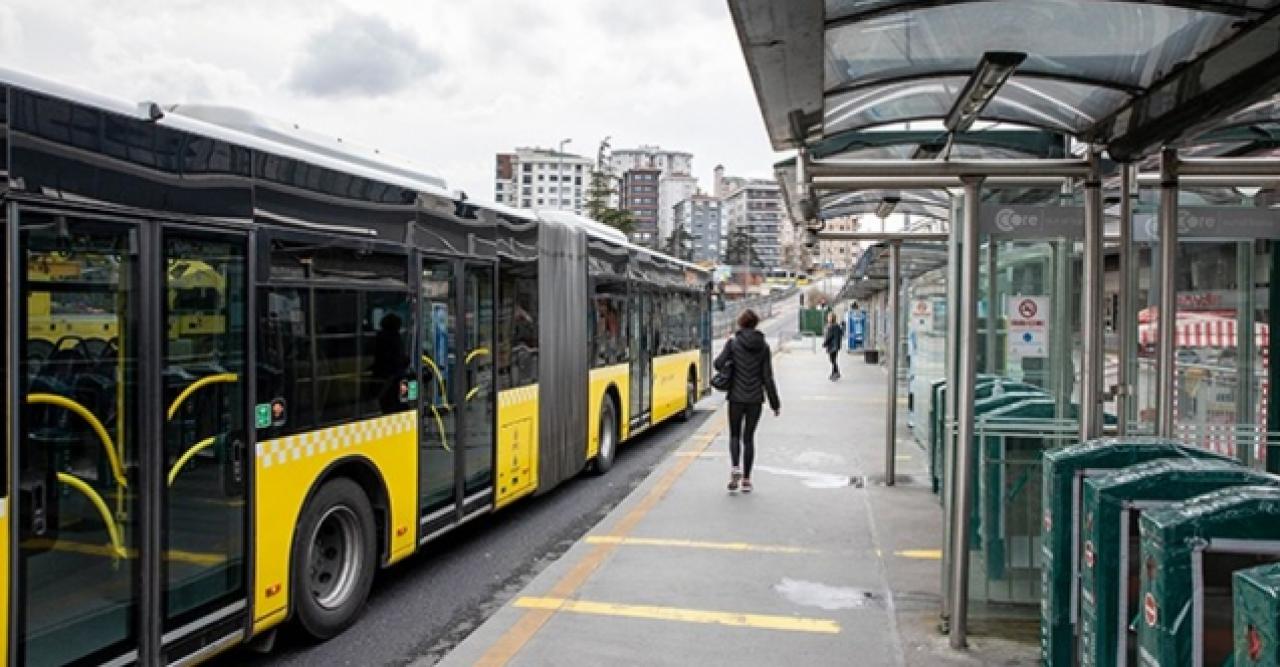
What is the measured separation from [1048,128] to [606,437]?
7177 millimetres

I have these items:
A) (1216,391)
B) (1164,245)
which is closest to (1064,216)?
(1164,245)

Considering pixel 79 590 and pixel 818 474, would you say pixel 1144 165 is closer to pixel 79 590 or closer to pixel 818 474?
pixel 818 474

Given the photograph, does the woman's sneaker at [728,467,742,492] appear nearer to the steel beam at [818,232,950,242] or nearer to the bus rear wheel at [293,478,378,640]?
the steel beam at [818,232,950,242]

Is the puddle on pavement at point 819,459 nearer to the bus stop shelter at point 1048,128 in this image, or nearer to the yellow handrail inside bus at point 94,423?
the bus stop shelter at point 1048,128

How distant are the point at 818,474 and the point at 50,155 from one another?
8.45 metres

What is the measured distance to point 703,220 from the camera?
155375 millimetres

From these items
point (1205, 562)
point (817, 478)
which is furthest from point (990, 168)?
point (817, 478)

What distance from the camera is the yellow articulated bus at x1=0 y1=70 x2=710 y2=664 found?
3750 millimetres

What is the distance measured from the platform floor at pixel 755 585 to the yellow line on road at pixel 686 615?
0.01m

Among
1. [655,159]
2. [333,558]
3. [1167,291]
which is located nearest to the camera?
[1167,291]

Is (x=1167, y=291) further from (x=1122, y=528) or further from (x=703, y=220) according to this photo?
(x=703, y=220)

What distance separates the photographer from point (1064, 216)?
550cm

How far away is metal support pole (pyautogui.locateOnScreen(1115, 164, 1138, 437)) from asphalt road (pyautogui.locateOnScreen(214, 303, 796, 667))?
3.79 meters

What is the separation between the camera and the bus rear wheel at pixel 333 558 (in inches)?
214
